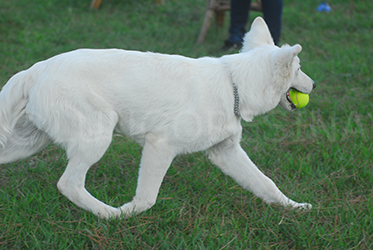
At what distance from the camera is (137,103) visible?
2.49 metres

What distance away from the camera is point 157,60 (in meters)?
2.62

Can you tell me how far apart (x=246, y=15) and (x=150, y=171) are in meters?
4.20

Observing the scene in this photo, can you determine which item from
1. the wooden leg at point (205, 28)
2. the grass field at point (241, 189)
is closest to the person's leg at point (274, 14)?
the grass field at point (241, 189)

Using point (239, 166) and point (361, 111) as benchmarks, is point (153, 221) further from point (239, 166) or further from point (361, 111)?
point (361, 111)

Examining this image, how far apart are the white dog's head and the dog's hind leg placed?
1629mm

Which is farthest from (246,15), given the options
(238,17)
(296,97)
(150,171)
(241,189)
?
(150,171)

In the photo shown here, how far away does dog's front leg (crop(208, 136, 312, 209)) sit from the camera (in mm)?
2852

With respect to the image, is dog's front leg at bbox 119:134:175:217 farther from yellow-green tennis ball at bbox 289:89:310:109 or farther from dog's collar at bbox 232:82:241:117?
yellow-green tennis ball at bbox 289:89:310:109

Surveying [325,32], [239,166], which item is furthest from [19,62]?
[325,32]

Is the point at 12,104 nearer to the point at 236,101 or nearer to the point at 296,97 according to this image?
the point at 236,101

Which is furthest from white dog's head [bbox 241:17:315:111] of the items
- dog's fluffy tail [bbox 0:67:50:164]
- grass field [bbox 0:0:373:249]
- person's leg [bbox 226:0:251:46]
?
person's leg [bbox 226:0:251:46]

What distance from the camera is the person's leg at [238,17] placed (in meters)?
5.90

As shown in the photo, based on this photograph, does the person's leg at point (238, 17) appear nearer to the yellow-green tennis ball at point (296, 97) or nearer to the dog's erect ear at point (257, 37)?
the dog's erect ear at point (257, 37)

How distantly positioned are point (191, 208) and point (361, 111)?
256 cm
